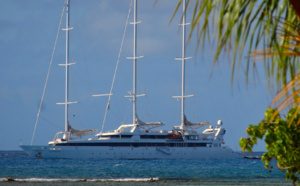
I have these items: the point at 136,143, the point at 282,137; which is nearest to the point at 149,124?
the point at 136,143

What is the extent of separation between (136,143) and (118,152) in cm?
270

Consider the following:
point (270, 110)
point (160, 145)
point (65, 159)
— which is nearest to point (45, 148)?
point (65, 159)

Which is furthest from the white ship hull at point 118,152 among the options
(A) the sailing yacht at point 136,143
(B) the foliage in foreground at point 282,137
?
(B) the foliage in foreground at point 282,137

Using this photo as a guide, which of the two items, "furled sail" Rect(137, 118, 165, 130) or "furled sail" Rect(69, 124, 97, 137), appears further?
"furled sail" Rect(137, 118, 165, 130)

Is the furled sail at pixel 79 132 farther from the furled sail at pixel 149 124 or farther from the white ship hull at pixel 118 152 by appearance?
the furled sail at pixel 149 124

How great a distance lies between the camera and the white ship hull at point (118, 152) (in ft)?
216

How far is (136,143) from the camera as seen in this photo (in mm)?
68562

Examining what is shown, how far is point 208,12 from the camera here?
368cm

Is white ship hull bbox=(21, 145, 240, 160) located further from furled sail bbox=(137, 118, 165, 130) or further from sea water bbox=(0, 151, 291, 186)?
furled sail bbox=(137, 118, 165, 130)

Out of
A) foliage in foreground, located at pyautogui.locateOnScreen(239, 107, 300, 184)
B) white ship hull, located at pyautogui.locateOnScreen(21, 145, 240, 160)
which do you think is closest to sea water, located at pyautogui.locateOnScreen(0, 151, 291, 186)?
white ship hull, located at pyautogui.locateOnScreen(21, 145, 240, 160)

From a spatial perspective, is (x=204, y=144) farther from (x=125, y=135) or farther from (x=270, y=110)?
(x=270, y=110)

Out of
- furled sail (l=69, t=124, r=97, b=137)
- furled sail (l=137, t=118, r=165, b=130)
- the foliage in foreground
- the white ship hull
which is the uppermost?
furled sail (l=137, t=118, r=165, b=130)

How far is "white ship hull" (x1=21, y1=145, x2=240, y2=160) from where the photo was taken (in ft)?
216

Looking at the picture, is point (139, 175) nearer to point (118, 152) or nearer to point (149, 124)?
point (118, 152)
